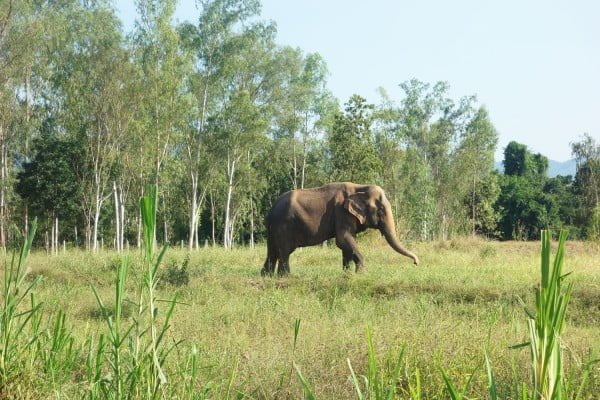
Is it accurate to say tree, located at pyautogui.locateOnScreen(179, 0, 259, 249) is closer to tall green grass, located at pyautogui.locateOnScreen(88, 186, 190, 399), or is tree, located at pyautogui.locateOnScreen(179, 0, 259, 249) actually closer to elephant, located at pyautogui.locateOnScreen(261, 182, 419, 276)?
elephant, located at pyautogui.locateOnScreen(261, 182, 419, 276)

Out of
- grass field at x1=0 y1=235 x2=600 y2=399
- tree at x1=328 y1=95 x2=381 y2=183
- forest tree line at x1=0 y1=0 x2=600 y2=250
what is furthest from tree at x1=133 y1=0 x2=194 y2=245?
grass field at x1=0 y1=235 x2=600 y2=399

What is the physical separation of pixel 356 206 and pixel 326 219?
24.7 inches

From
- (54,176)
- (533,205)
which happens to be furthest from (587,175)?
(54,176)

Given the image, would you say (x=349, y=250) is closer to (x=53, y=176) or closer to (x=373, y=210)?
(x=373, y=210)

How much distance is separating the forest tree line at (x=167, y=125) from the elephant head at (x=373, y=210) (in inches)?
291

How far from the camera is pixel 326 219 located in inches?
511

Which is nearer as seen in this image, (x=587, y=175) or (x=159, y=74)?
(x=159, y=74)

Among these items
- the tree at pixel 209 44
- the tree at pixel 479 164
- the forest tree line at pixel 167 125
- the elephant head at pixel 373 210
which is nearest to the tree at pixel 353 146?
the forest tree line at pixel 167 125

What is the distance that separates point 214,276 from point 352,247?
2733 mm

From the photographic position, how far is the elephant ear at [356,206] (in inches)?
505

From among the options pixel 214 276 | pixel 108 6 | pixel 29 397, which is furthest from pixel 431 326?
pixel 108 6

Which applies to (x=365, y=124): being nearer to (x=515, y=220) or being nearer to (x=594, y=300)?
(x=594, y=300)

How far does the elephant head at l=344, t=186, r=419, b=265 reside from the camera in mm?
12883

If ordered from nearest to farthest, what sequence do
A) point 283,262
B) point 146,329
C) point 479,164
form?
point 146,329 → point 283,262 → point 479,164
